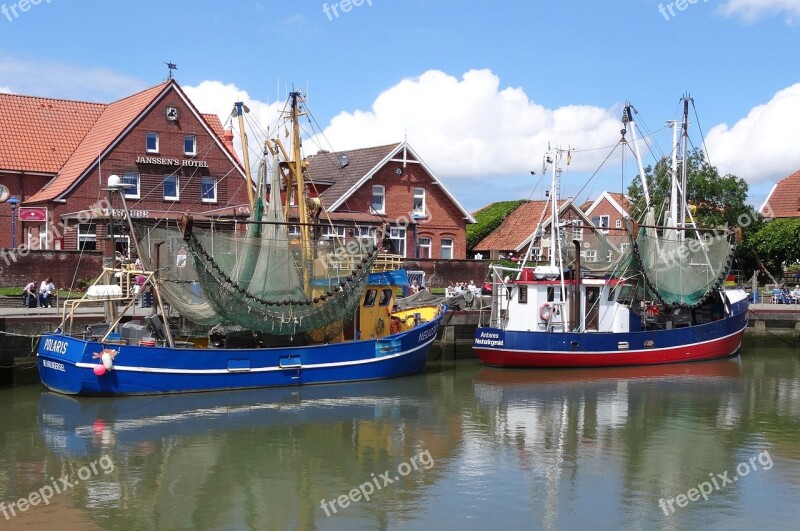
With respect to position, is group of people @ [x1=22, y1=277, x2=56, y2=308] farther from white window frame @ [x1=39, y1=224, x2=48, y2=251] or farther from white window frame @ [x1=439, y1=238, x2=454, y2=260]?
white window frame @ [x1=439, y1=238, x2=454, y2=260]

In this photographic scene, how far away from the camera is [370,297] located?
2588 centimetres

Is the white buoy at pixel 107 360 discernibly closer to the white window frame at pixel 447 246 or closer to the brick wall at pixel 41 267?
the brick wall at pixel 41 267

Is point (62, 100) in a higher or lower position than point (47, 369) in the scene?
higher

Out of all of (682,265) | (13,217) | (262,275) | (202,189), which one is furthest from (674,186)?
(13,217)

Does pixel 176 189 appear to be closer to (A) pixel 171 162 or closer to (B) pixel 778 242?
(A) pixel 171 162

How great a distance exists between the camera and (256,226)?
24422mm

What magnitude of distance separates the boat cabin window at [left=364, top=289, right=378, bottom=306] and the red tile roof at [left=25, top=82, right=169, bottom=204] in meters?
19.7

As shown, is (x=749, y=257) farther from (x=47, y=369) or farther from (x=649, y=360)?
(x=47, y=369)

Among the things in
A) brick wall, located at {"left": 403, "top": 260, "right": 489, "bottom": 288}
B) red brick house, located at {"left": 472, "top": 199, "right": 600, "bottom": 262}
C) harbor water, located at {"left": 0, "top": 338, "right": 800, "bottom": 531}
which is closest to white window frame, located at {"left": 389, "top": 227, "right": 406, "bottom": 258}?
brick wall, located at {"left": 403, "top": 260, "right": 489, "bottom": 288}

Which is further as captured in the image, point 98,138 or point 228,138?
point 228,138

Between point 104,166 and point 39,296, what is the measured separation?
10769 mm

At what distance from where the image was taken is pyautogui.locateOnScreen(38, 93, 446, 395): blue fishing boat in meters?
21.6

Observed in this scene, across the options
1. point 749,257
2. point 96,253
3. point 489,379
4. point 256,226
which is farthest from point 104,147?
point 749,257

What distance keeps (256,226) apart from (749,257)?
33094 millimetres
